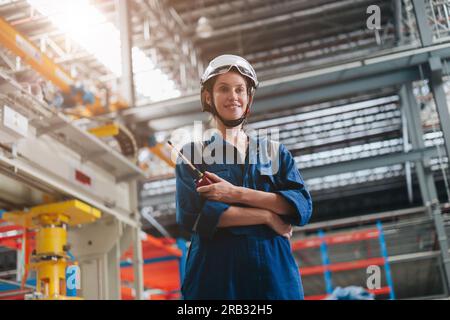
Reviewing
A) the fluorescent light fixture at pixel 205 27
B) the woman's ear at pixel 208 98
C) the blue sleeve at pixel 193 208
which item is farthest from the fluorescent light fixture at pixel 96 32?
the blue sleeve at pixel 193 208

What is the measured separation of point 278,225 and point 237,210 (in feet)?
0.38

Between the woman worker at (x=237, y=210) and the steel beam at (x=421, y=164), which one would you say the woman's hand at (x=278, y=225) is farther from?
the steel beam at (x=421, y=164)

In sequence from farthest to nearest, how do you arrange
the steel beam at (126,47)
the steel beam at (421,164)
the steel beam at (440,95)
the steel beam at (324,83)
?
the steel beam at (421,164)
the steel beam at (440,95)
the steel beam at (324,83)
the steel beam at (126,47)

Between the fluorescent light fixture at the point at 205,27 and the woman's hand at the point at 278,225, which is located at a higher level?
the fluorescent light fixture at the point at 205,27

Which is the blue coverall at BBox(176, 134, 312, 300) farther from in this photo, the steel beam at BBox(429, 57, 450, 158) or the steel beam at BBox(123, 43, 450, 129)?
the steel beam at BBox(429, 57, 450, 158)

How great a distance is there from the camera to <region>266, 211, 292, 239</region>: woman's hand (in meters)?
1.31

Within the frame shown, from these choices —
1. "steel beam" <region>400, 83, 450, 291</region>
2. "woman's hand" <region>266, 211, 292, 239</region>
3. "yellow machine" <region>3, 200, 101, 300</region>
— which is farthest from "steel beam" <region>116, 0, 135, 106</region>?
"steel beam" <region>400, 83, 450, 291</region>

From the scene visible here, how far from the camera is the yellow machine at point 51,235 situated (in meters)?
4.47

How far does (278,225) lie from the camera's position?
1320mm

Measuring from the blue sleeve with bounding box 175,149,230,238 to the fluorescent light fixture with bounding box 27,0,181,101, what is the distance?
5.82m

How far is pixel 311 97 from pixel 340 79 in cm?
45

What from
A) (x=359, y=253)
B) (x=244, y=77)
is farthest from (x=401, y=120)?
(x=244, y=77)

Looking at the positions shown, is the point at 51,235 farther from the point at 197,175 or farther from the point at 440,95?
the point at 440,95

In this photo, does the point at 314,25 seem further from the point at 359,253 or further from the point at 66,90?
the point at 359,253
